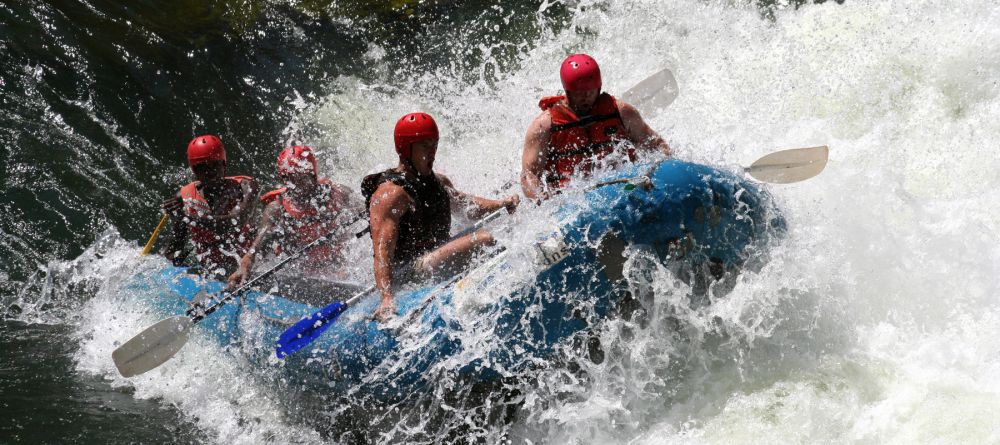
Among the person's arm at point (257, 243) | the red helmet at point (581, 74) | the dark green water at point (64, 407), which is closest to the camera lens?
the dark green water at point (64, 407)

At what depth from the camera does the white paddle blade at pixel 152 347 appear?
488cm

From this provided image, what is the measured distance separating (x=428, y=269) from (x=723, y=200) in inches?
61.5

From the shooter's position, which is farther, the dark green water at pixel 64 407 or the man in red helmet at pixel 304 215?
the man in red helmet at pixel 304 215

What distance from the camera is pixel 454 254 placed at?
452 centimetres

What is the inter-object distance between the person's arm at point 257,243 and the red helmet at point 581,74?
2.16m

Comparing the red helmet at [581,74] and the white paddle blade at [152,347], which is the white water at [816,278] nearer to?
the white paddle blade at [152,347]

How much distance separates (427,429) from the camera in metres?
4.48

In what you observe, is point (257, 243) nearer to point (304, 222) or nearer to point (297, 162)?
point (304, 222)

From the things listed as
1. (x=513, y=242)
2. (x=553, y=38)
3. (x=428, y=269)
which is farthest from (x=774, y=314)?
(x=553, y=38)

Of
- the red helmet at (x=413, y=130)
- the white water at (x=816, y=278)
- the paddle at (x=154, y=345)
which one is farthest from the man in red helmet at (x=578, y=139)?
the paddle at (x=154, y=345)

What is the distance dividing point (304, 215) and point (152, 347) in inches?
50.5

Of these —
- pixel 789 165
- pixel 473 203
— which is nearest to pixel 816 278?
pixel 789 165

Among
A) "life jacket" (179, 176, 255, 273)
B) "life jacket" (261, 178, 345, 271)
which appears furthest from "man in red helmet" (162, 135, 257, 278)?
"life jacket" (261, 178, 345, 271)

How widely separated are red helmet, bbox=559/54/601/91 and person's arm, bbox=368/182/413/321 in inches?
46.1
